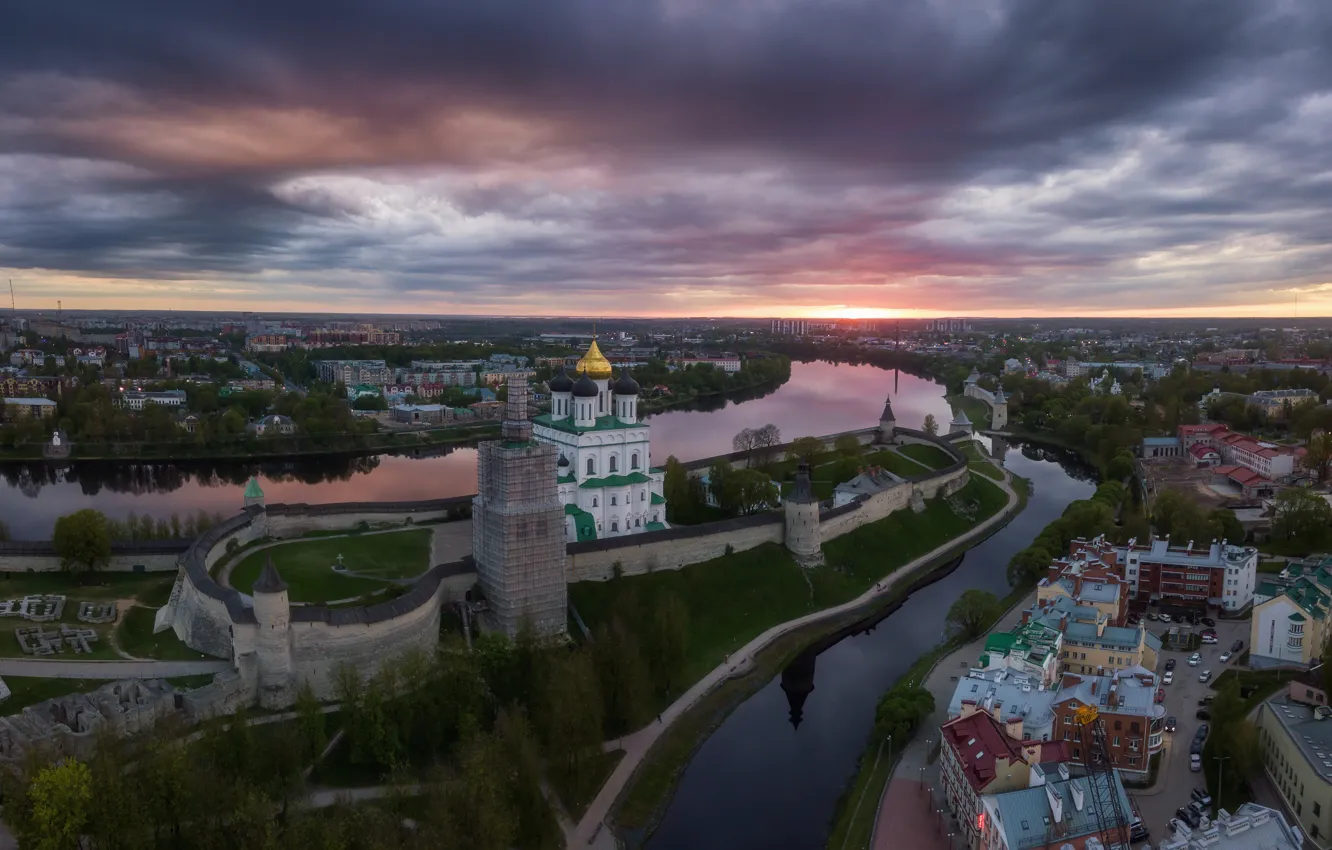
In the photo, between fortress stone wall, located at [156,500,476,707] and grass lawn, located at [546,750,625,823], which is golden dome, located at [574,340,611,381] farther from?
grass lawn, located at [546,750,625,823]

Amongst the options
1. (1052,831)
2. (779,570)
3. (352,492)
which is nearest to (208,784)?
(1052,831)

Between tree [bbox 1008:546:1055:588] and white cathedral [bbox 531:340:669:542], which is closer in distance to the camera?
tree [bbox 1008:546:1055:588]

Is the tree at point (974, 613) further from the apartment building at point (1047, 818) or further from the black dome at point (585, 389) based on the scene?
the black dome at point (585, 389)

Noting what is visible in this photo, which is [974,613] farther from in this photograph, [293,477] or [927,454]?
[293,477]

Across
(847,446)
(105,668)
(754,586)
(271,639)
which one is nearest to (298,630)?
(271,639)

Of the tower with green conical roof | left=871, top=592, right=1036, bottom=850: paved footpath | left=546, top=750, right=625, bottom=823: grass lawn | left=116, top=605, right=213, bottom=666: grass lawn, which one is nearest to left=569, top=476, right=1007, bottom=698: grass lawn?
left=546, top=750, right=625, bottom=823: grass lawn

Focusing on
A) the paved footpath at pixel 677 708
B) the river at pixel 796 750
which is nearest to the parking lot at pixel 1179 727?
the river at pixel 796 750

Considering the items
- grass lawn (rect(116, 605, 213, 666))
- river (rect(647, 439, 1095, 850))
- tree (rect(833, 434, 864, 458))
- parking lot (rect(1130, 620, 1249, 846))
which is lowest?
river (rect(647, 439, 1095, 850))
